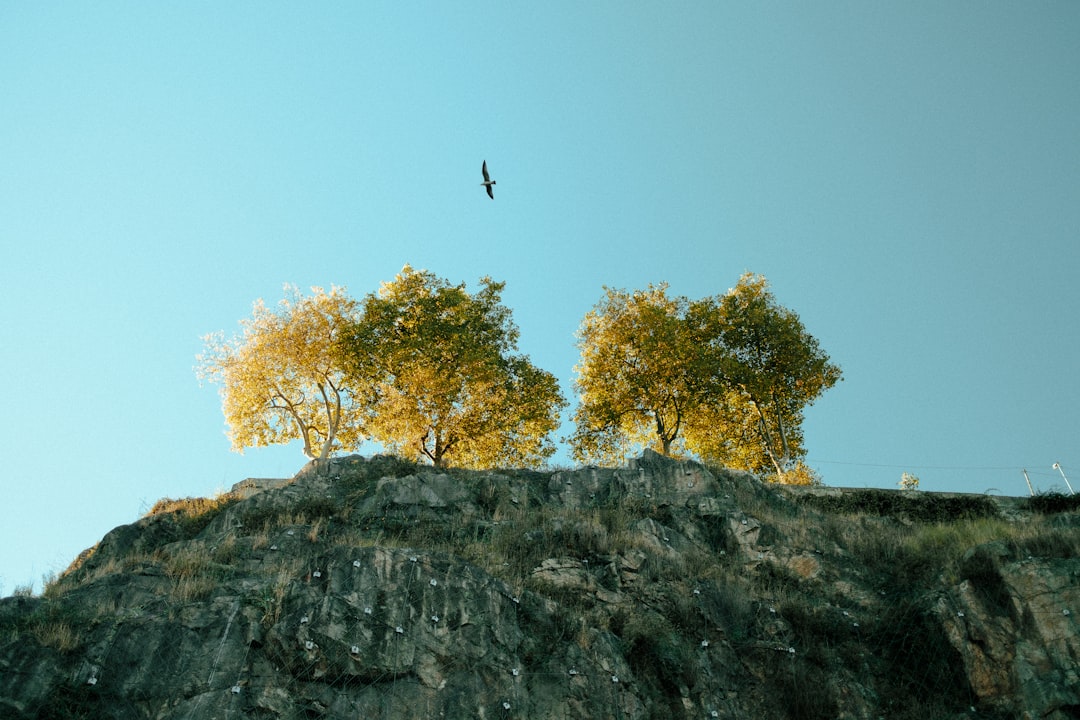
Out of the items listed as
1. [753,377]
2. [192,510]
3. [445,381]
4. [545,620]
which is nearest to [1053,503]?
[753,377]

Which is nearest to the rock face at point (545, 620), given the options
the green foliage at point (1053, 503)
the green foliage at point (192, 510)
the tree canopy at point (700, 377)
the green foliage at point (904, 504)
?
the green foliage at point (192, 510)

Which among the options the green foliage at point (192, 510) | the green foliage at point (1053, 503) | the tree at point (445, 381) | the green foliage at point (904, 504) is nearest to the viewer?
the green foliage at point (192, 510)

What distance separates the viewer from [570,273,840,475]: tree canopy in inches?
1270

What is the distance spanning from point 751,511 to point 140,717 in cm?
1370

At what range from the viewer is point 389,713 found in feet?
37.2

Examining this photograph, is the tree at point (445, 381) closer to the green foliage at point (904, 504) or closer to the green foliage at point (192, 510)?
the green foliage at point (192, 510)

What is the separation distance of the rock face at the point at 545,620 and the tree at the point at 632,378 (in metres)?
13.9

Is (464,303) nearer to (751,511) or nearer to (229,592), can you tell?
(751,511)

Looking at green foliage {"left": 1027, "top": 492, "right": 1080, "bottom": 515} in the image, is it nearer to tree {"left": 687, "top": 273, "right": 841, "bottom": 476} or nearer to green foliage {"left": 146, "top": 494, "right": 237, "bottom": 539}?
tree {"left": 687, "top": 273, "right": 841, "bottom": 476}

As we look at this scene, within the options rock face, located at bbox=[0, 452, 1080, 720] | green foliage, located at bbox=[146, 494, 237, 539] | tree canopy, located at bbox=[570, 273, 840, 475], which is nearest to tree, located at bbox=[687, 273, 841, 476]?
tree canopy, located at bbox=[570, 273, 840, 475]

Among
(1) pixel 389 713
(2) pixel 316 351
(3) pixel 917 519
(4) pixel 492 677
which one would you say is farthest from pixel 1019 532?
(2) pixel 316 351

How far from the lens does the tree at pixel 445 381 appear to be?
29.0 metres

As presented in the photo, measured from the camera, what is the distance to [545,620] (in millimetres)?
13555

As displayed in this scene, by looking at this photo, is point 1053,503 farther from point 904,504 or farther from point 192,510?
point 192,510
